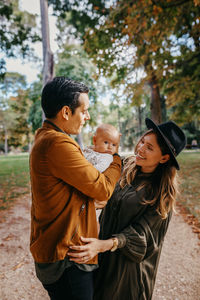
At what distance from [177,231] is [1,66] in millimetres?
9077

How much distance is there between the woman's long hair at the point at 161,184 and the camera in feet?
5.73

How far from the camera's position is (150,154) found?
191 cm

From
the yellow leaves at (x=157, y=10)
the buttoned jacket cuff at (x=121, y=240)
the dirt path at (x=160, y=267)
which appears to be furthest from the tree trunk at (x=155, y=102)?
the buttoned jacket cuff at (x=121, y=240)

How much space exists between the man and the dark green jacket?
425 mm

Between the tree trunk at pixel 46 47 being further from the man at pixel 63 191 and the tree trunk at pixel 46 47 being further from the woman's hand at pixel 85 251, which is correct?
the woman's hand at pixel 85 251

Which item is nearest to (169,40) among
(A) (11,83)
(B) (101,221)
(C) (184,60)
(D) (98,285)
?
(C) (184,60)

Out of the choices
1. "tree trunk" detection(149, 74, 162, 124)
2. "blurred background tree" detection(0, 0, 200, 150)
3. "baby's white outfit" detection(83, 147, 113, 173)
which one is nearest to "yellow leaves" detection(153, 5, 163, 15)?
"blurred background tree" detection(0, 0, 200, 150)

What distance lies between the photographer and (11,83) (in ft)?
100

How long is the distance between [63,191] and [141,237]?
85cm

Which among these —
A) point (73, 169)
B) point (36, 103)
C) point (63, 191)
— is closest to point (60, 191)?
point (63, 191)

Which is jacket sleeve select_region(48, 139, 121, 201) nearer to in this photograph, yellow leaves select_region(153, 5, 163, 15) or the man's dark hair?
the man's dark hair

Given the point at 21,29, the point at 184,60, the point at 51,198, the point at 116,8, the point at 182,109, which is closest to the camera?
the point at 51,198

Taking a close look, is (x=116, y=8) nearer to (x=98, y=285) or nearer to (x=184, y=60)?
(x=184, y=60)

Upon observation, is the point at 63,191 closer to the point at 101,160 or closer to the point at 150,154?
the point at 101,160
